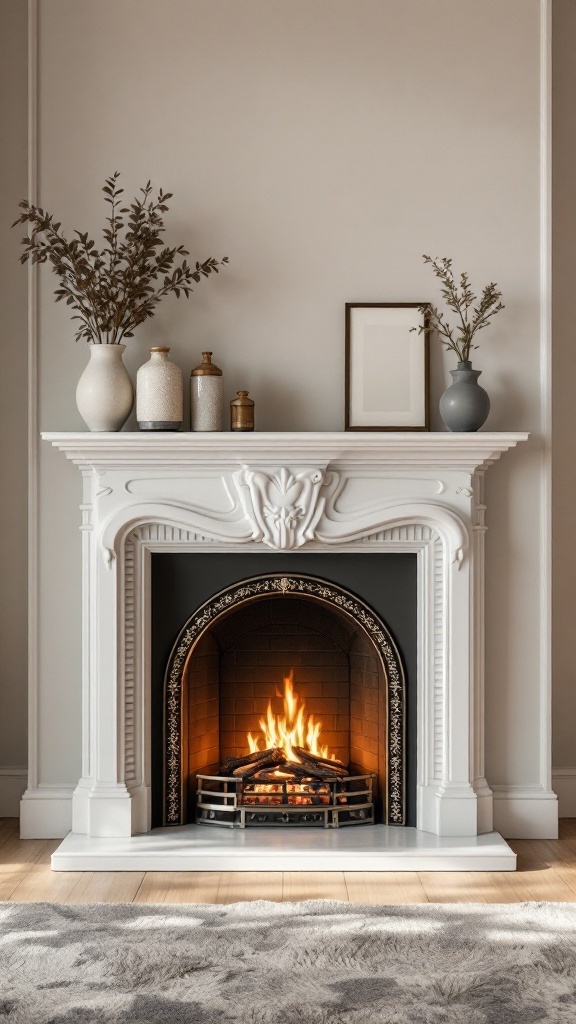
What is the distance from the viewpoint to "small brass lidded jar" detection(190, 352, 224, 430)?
3.29m

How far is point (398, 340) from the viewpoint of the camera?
339 cm

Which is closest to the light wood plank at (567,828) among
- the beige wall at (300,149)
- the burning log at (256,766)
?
the burning log at (256,766)

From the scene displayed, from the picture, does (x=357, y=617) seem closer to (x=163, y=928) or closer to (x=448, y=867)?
(x=448, y=867)

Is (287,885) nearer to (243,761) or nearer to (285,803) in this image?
(285,803)

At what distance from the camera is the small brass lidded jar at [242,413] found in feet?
10.8

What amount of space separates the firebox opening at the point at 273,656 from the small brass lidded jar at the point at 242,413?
444 millimetres

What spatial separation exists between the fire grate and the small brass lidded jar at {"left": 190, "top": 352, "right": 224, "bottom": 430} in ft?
3.97

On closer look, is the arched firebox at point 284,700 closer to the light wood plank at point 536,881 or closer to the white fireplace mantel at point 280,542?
the white fireplace mantel at point 280,542

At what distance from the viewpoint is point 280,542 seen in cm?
326

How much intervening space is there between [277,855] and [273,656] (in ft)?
2.48

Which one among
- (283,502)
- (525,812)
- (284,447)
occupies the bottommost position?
(525,812)

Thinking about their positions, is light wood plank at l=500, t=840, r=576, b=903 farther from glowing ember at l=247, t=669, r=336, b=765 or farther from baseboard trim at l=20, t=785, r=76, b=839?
baseboard trim at l=20, t=785, r=76, b=839

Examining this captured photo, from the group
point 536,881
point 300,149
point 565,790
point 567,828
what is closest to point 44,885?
point 536,881

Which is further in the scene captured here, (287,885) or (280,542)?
(280,542)
